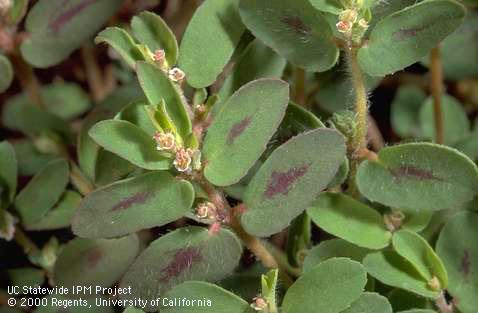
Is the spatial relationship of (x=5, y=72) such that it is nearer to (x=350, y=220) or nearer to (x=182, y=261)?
(x=182, y=261)

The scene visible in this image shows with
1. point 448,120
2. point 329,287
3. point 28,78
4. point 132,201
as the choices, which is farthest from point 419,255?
point 28,78

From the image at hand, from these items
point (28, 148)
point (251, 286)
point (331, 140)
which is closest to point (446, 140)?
point (251, 286)

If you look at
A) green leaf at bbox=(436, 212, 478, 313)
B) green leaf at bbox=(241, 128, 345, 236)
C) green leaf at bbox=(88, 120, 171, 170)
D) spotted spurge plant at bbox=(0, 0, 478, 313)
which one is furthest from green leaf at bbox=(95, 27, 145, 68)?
green leaf at bbox=(436, 212, 478, 313)

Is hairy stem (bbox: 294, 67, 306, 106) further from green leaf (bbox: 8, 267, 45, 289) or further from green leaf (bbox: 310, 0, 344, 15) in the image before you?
green leaf (bbox: 8, 267, 45, 289)

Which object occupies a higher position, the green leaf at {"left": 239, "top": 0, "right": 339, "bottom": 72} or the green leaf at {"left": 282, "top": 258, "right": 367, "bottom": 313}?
the green leaf at {"left": 239, "top": 0, "right": 339, "bottom": 72}

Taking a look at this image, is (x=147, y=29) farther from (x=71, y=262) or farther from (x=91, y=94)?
(x=91, y=94)

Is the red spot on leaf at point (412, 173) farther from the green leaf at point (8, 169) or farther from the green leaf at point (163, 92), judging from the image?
the green leaf at point (8, 169)

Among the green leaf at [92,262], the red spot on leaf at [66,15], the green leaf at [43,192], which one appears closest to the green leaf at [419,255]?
the green leaf at [92,262]
